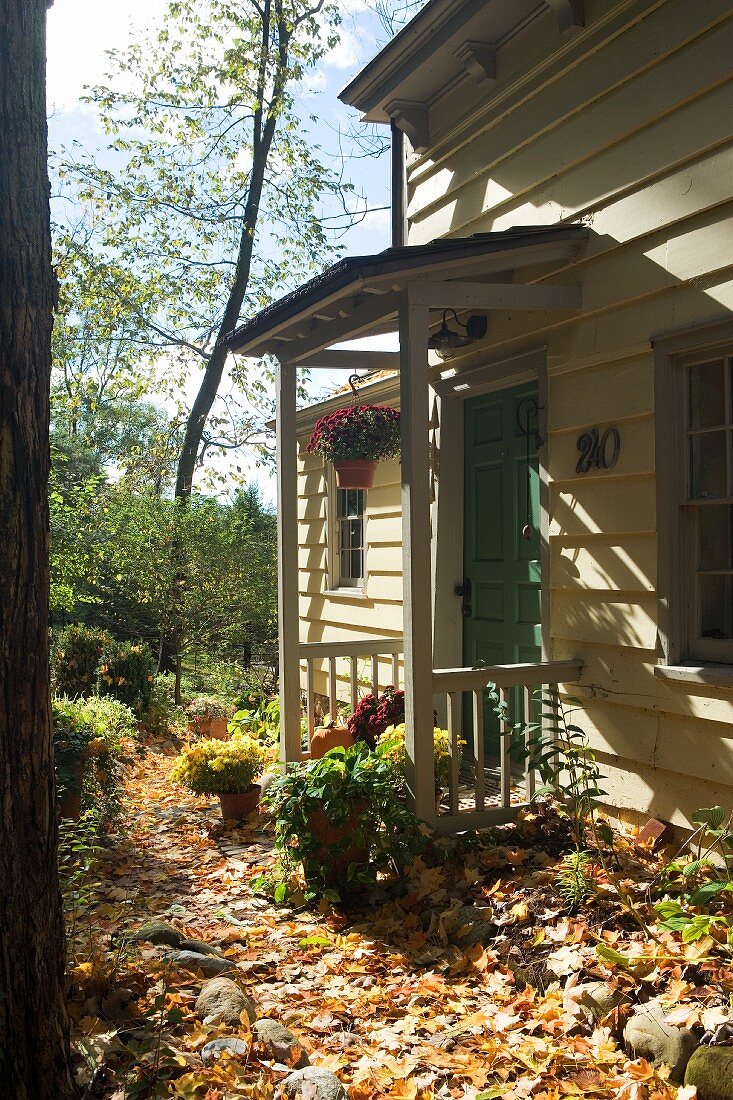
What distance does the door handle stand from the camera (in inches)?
Answer: 246

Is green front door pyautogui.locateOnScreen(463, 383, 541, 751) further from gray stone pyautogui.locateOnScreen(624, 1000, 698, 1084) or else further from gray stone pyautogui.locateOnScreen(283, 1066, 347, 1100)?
gray stone pyautogui.locateOnScreen(283, 1066, 347, 1100)

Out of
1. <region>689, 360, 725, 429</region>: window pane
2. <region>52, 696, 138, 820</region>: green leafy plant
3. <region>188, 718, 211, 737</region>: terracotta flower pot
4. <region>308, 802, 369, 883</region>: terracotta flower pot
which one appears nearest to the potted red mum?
<region>52, 696, 138, 820</region>: green leafy plant

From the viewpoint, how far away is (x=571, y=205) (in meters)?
5.12

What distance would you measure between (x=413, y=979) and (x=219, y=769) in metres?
2.58

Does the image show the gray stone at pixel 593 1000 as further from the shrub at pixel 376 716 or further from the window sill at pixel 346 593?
the window sill at pixel 346 593

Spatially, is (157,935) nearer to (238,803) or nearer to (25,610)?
(25,610)

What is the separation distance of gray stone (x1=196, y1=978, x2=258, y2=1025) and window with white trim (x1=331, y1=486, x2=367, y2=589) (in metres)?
5.33

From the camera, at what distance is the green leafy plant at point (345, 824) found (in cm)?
441

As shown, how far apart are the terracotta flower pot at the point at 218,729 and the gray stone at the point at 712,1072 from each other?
684 centimetres

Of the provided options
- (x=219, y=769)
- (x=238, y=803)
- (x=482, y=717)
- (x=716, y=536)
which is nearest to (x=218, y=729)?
(x=238, y=803)

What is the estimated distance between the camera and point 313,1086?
8.95 ft

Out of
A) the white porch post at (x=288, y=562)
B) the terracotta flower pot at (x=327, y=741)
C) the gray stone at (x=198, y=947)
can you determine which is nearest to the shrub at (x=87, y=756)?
the white porch post at (x=288, y=562)

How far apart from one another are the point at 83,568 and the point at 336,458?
329 centimetres

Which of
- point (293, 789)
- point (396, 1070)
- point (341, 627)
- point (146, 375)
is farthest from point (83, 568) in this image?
point (146, 375)
